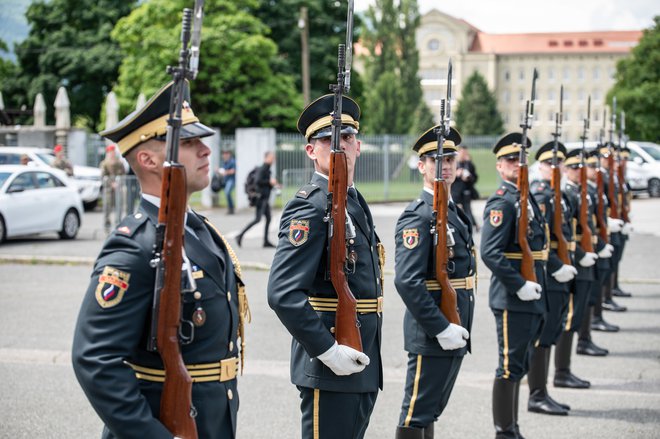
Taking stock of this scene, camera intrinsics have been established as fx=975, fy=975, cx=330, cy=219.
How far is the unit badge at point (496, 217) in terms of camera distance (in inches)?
267

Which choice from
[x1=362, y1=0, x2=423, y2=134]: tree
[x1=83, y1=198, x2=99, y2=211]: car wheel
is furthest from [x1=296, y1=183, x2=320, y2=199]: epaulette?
[x1=362, y1=0, x2=423, y2=134]: tree

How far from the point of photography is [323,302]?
173 inches

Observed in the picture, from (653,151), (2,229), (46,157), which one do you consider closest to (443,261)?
(2,229)

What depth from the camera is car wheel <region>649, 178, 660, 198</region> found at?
3155 cm

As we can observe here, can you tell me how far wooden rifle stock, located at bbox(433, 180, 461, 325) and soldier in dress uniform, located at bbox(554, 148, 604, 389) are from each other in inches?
125

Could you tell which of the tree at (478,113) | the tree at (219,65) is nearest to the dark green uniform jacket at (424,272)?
the tree at (219,65)

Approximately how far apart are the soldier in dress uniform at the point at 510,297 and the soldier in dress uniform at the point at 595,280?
8.86ft

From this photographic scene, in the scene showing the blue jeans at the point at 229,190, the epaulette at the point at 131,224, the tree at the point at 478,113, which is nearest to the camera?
the epaulette at the point at 131,224

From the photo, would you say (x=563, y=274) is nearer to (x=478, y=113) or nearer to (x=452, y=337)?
(x=452, y=337)

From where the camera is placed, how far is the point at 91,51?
4912 centimetres

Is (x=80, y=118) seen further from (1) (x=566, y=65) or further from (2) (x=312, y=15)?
(1) (x=566, y=65)

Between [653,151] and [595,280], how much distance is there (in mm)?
24544

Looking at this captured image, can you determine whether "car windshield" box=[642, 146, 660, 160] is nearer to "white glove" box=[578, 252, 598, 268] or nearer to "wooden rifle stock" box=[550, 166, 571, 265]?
"white glove" box=[578, 252, 598, 268]

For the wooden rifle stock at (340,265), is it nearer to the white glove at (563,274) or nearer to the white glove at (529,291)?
the white glove at (529,291)
